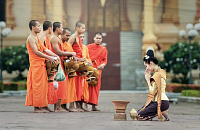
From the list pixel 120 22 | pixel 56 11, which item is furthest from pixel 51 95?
pixel 120 22

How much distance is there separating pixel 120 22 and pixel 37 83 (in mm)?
23351

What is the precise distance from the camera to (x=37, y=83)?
34.4 feet

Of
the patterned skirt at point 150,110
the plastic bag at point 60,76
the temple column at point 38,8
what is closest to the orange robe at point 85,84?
the plastic bag at point 60,76

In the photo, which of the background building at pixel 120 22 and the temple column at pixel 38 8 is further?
the temple column at pixel 38 8

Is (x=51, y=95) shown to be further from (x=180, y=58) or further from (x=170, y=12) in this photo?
(x=170, y=12)

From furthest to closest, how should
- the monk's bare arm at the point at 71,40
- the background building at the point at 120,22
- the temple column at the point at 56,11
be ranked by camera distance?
the temple column at the point at 56,11
the background building at the point at 120,22
the monk's bare arm at the point at 71,40

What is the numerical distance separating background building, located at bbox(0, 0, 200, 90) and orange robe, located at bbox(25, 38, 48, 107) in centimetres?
1858

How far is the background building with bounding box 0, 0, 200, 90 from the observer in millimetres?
29844

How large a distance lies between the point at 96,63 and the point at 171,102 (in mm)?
4908

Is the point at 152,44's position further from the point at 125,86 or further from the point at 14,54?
the point at 14,54

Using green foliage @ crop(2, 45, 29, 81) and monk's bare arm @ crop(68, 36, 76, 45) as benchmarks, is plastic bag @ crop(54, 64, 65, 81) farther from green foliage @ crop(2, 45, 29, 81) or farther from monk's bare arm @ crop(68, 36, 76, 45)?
green foliage @ crop(2, 45, 29, 81)

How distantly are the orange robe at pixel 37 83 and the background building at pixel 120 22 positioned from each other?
18.6m

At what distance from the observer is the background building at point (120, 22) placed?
29.8 meters

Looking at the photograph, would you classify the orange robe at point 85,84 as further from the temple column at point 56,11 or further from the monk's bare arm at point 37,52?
the temple column at point 56,11
